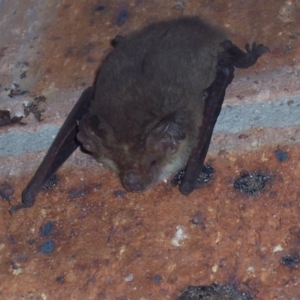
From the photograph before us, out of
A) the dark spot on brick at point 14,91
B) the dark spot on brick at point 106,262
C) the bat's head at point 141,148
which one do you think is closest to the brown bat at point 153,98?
the bat's head at point 141,148

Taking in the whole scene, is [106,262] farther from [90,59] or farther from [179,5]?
[179,5]

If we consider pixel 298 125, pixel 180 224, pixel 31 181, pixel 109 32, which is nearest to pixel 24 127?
pixel 31 181

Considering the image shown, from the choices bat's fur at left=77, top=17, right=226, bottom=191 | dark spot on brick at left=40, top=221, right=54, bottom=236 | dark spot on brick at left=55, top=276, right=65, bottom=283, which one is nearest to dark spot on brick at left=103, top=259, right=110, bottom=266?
dark spot on brick at left=55, top=276, right=65, bottom=283

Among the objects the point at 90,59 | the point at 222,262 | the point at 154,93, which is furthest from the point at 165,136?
the point at 222,262

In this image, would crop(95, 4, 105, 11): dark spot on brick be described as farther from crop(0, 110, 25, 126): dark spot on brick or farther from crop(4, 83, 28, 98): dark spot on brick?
crop(0, 110, 25, 126): dark spot on brick

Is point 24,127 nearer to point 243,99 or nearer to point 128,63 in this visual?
point 128,63
